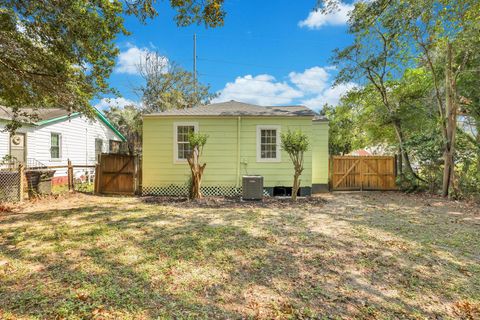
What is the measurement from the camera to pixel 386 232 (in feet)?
17.2

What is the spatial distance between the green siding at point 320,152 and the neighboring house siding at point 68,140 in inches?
359

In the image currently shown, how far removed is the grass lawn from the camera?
259 centimetres

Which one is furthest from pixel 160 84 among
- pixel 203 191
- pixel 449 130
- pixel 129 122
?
pixel 449 130

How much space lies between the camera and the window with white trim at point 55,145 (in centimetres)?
1244

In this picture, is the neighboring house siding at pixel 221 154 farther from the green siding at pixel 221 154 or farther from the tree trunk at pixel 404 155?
the tree trunk at pixel 404 155

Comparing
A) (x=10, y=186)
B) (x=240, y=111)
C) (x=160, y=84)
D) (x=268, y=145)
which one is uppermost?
(x=160, y=84)

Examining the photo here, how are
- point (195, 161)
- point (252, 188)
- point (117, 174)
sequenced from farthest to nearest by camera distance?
point (117, 174) < point (252, 188) < point (195, 161)

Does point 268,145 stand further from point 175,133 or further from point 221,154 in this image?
point 175,133

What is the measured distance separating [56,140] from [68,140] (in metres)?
0.61

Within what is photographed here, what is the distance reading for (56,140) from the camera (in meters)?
12.8

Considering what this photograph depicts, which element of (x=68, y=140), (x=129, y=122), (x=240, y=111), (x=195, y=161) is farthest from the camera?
(x=129, y=122)

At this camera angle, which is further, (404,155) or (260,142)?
(404,155)

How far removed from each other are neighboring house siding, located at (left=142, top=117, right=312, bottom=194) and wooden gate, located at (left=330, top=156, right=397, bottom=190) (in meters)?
2.86

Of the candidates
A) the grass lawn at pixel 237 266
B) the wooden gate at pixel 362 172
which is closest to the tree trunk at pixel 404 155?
the wooden gate at pixel 362 172
